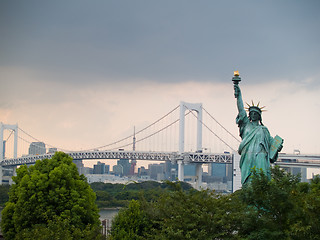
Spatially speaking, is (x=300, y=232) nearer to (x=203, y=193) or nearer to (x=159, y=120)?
(x=203, y=193)

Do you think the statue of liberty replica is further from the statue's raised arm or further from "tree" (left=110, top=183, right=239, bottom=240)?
"tree" (left=110, top=183, right=239, bottom=240)

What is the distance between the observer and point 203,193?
12859mm

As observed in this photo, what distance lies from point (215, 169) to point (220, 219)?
458ft

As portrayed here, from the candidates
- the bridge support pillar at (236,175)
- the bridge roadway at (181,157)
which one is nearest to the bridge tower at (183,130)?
the bridge roadway at (181,157)

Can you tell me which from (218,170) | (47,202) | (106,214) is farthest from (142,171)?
(47,202)

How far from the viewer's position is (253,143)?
13648 millimetres

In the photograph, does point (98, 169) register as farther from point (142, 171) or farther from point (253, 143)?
point (253, 143)

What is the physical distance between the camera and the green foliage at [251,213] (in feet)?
34.0

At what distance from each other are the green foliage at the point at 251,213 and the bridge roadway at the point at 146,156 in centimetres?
4707

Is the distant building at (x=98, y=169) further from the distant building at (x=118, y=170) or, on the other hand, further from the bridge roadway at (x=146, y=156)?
the bridge roadway at (x=146, y=156)

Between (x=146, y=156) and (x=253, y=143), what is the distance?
51701mm

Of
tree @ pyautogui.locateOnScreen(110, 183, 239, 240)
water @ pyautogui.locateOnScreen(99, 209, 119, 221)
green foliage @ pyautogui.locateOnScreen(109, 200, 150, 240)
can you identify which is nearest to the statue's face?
tree @ pyautogui.locateOnScreen(110, 183, 239, 240)

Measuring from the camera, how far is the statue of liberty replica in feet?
44.3

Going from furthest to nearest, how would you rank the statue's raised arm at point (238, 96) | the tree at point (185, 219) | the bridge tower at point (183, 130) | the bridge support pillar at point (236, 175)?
1. the bridge tower at point (183, 130)
2. the bridge support pillar at point (236, 175)
3. the statue's raised arm at point (238, 96)
4. the tree at point (185, 219)
